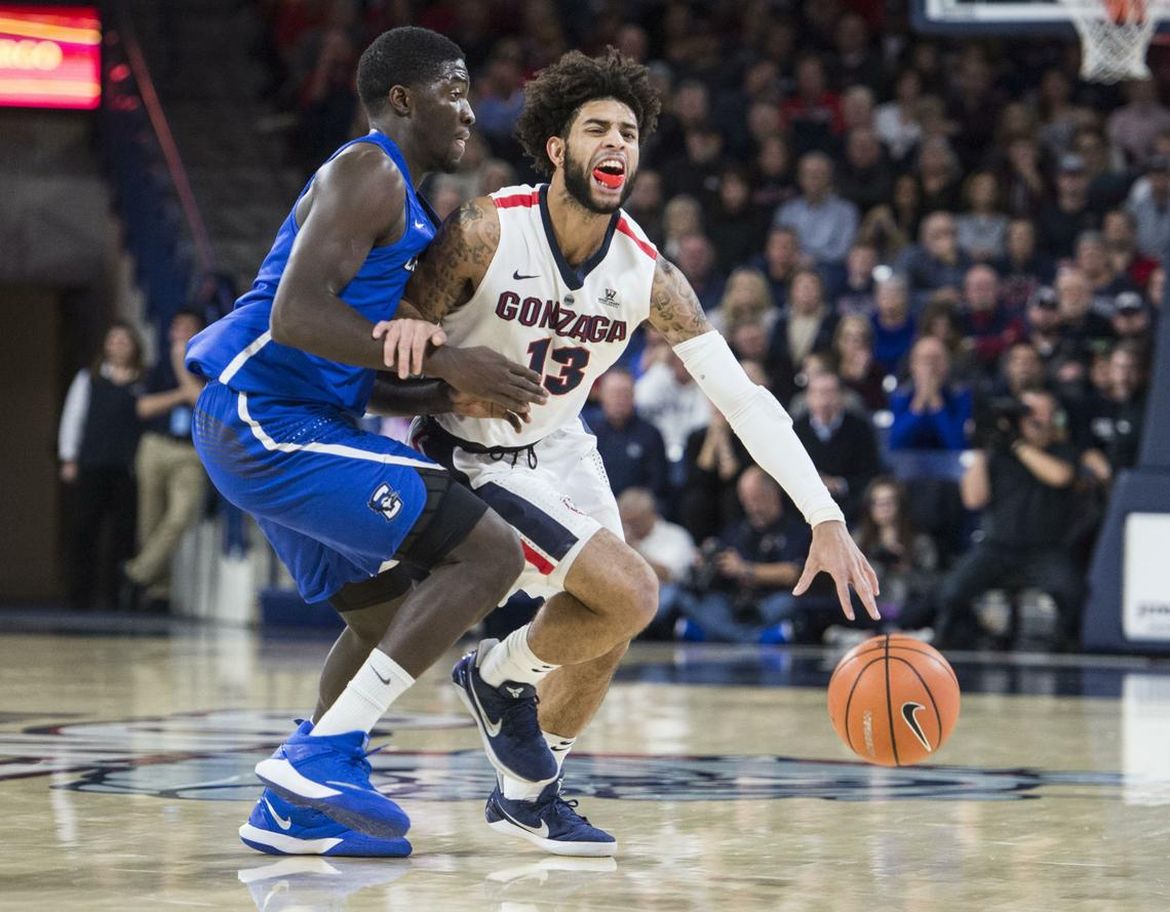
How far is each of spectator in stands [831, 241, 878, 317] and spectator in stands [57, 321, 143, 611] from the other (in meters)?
4.96

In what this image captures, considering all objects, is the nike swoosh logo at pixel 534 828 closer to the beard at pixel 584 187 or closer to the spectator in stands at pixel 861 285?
the beard at pixel 584 187

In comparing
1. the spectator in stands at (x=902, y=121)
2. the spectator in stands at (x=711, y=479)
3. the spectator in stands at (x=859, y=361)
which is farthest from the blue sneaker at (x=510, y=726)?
the spectator in stands at (x=902, y=121)

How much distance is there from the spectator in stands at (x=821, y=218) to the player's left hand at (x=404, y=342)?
377 inches

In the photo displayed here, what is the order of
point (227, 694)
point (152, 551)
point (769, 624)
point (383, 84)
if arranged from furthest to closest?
1. point (152, 551)
2. point (769, 624)
3. point (227, 694)
4. point (383, 84)

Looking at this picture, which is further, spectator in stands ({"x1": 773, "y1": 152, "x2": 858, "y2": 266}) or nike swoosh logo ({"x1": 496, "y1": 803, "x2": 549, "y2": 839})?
spectator in stands ({"x1": 773, "y1": 152, "x2": 858, "y2": 266})

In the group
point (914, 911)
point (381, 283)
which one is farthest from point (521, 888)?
point (381, 283)

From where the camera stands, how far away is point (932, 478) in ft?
39.4

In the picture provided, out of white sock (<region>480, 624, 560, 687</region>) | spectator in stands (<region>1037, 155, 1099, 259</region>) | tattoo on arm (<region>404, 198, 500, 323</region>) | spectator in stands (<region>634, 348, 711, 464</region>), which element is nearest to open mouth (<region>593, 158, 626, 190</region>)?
tattoo on arm (<region>404, 198, 500, 323</region>)

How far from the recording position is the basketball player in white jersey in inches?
185

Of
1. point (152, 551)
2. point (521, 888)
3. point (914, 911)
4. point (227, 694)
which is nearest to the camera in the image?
point (914, 911)

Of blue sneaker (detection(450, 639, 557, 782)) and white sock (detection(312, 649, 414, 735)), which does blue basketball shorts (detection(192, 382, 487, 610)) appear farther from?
blue sneaker (detection(450, 639, 557, 782))

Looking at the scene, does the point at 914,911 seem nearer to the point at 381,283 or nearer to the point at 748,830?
the point at 748,830

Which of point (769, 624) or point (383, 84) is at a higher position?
point (383, 84)

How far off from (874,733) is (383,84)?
80.3 inches
